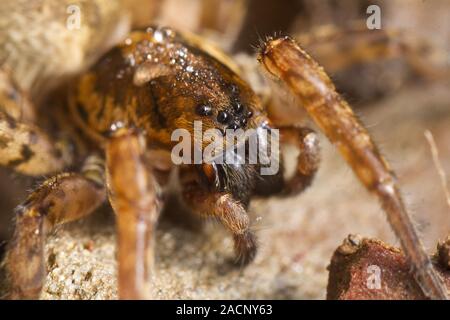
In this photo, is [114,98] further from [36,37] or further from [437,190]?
[437,190]

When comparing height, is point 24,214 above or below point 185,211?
below

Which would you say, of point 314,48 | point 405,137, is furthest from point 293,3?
point 405,137

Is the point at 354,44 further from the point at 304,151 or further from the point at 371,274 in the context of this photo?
the point at 371,274

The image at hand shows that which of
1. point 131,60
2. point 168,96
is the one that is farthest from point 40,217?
point 131,60

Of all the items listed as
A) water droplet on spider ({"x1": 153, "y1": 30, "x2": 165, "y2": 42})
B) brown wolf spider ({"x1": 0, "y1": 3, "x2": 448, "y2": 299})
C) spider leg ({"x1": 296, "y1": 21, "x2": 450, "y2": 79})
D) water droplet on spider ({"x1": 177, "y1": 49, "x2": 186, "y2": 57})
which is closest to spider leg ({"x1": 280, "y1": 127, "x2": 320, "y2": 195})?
brown wolf spider ({"x1": 0, "y1": 3, "x2": 448, "y2": 299})

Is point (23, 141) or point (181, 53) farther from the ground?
point (181, 53)
